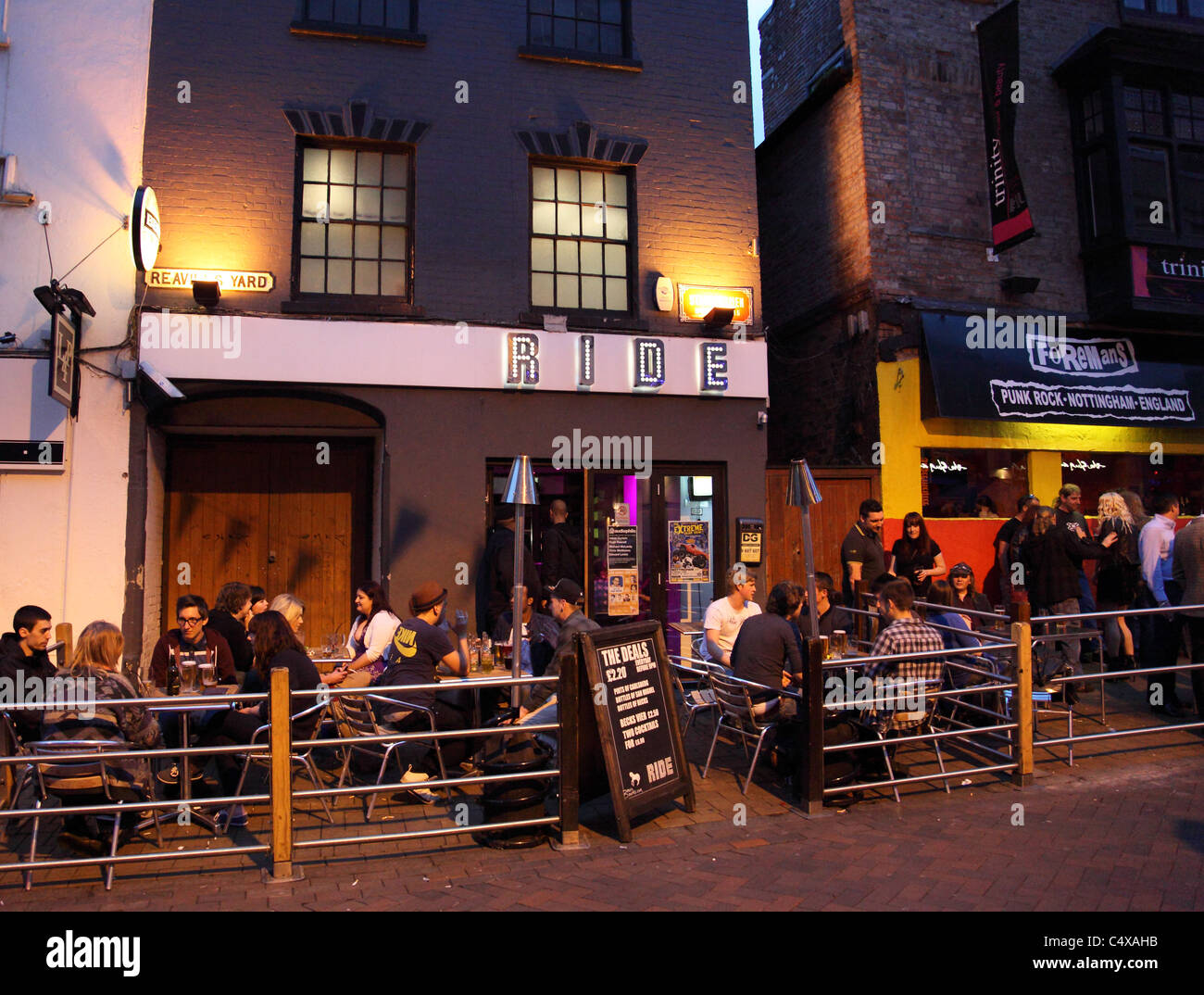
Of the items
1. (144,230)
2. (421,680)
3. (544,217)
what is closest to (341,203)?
(144,230)

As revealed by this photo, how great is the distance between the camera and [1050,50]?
1274 cm

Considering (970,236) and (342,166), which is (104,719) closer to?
(342,166)

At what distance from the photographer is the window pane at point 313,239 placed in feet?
31.9

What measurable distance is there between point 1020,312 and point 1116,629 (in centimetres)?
515

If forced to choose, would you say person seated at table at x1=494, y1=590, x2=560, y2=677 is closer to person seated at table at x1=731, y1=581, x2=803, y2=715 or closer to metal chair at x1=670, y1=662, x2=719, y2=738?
metal chair at x1=670, y1=662, x2=719, y2=738

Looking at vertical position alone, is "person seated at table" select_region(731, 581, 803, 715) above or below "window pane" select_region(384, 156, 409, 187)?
below

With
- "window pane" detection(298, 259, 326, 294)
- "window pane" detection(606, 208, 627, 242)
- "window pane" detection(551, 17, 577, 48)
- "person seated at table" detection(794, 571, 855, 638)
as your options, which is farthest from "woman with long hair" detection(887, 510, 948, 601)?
"window pane" detection(298, 259, 326, 294)

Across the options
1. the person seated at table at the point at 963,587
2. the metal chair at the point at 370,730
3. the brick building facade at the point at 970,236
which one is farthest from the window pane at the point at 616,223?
the metal chair at the point at 370,730

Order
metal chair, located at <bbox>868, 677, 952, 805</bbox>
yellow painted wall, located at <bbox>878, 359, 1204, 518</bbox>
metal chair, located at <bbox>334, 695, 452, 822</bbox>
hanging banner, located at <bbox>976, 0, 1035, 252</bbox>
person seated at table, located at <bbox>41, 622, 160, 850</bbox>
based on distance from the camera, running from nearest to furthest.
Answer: person seated at table, located at <bbox>41, 622, 160, 850</bbox> < metal chair, located at <bbox>334, 695, 452, 822</bbox> < metal chair, located at <bbox>868, 677, 952, 805</bbox> < hanging banner, located at <bbox>976, 0, 1035, 252</bbox> < yellow painted wall, located at <bbox>878, 359, 1204, 518</bbox>

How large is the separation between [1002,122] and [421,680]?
1051 cm

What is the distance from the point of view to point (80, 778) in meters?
4.95

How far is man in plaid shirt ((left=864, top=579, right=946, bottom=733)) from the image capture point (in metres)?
6.13

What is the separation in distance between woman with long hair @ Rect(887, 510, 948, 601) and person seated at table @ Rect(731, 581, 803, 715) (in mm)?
4247

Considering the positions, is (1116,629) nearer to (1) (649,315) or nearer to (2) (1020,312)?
(2) (1020,312)
